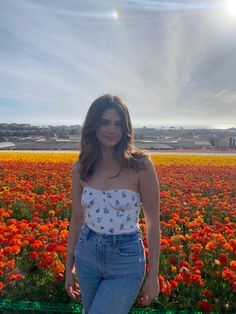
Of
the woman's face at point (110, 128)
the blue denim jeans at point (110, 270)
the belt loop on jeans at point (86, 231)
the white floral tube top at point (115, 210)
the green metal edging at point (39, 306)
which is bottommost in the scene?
the green metal edging at point (39, 306)

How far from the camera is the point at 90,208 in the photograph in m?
2.62

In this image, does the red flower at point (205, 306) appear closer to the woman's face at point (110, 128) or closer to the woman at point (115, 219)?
the woman at point (115, 219)

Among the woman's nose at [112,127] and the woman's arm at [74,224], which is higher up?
the woman's nose at [112,127]

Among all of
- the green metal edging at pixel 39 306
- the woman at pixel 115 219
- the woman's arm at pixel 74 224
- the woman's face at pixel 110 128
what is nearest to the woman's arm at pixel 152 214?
the woman at pixel 115 219

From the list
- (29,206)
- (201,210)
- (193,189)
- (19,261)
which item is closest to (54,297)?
(19,261)

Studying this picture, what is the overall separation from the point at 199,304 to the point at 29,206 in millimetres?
4391

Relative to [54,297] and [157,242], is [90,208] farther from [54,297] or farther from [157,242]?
[54,297]

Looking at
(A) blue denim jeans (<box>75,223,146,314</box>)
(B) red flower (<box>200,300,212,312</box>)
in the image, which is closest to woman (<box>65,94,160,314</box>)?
(A) blue denim jeans (<box>75,223,146,314</box>)

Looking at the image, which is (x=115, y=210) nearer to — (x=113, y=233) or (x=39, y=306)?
(x=113, y=233)

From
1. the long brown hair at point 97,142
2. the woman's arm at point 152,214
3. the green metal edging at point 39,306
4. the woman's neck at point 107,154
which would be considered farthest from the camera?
the green metal edging at point 39,306

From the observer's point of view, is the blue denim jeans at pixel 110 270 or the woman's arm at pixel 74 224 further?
the woman's arm at pixel 74 224

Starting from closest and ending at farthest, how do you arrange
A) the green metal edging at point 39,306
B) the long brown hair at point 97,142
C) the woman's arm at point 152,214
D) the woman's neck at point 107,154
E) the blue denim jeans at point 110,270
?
1. the blue denim jeans at point 110,270
2. the woman's arm at point 152,214
3. the long brown hair at point 97,142
4. the woman's neck at point 107,154
5. the green metal edging at point 39,306

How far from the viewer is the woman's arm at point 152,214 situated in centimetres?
247

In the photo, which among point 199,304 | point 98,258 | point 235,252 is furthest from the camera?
point 235,252
